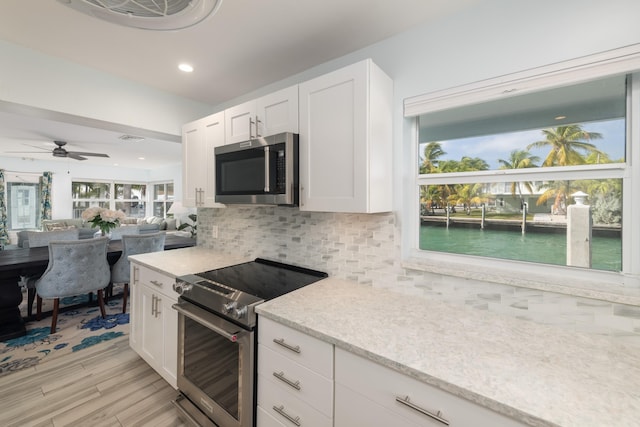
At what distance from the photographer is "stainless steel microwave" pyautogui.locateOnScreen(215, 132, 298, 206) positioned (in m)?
1.51

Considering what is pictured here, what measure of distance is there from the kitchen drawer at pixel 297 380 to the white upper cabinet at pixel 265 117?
47.4 inches

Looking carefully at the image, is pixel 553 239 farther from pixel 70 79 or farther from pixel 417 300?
pixel 70 79

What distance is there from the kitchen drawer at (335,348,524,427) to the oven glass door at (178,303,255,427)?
20.4 inches

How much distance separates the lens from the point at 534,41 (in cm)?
116

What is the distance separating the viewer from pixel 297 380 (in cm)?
110

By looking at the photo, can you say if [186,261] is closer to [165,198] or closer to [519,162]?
[519,162]

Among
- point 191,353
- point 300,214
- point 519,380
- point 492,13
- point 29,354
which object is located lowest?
point 29,354

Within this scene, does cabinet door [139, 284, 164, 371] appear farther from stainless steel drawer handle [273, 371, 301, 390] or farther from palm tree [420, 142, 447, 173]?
palm tree [420, 142, 447, 173]

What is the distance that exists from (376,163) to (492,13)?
875mm

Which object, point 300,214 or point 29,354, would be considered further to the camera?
point 29,354

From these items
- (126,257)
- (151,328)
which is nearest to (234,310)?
(151,328)

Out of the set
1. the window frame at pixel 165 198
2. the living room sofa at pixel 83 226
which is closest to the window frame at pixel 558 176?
the living room sofa at pixel 83 226

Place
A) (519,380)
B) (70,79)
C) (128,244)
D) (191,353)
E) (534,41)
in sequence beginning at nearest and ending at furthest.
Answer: (519,380) → (534,41) → (191,353) → (70,79) → (128,244)

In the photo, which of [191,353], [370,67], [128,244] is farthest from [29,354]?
[370,67]
